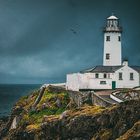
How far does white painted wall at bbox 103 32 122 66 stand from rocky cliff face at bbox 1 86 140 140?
13858 mm

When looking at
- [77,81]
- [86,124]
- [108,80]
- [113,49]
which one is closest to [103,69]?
[108,80]

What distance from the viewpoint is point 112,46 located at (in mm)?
85000

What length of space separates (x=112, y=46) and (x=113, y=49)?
443 mm

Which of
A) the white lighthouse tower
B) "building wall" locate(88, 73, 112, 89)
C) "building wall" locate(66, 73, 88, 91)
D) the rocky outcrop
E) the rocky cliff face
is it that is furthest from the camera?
the white lighthouse tower

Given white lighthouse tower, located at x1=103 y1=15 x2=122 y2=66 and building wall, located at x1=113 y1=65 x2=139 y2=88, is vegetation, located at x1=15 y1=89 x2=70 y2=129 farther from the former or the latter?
white lighthouse tower, located at x1=103 y1=15 x2=122 y2=66

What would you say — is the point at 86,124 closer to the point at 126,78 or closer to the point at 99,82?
the point at 99,82

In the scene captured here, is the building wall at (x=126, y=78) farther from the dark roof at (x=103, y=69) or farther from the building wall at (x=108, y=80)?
the dark roof at (x=103, y=69)

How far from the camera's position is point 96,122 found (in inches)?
2368

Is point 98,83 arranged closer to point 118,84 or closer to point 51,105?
point 118,84

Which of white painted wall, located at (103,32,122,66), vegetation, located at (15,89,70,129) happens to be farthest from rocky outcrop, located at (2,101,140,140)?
white painted wall, located at (103,32,122,66)

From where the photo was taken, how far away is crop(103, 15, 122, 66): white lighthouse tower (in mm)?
85000

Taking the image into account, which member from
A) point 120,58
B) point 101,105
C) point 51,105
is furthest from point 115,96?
point 120,58

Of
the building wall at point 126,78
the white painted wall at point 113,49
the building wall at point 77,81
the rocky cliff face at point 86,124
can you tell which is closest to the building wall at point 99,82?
the building wall at point 77,81

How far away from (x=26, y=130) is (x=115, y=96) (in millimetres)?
11083
